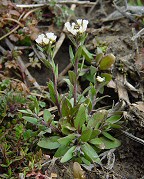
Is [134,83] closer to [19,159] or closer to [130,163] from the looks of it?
[130,163]

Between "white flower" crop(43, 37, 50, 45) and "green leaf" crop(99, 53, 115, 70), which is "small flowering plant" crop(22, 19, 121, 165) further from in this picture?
"green leaf" crop(99, 53, 115, 70)

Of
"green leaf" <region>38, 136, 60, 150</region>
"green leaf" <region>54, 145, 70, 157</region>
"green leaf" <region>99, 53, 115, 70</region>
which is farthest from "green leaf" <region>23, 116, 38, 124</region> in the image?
"green leaf" <region>99, 53, 115, 70</region>

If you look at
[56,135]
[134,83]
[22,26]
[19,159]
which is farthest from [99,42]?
[19,159]

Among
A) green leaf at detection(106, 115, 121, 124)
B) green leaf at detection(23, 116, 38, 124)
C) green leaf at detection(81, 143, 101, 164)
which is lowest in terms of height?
green leaf at detection(81, 143, 101, 164)

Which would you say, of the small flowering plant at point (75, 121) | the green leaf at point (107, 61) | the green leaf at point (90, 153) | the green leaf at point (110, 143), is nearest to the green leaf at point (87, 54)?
the green leaf at point (107, 61)

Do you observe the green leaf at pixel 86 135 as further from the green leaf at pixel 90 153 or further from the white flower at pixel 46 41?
the white flower at pixel 46 41

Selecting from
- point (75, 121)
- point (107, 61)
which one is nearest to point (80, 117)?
point (75, 121)
